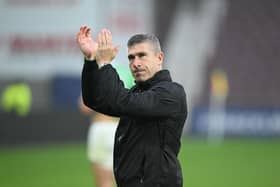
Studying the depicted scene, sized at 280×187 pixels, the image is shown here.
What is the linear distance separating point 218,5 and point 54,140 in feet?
27.9

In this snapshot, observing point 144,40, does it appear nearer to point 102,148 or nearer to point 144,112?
point 144,112

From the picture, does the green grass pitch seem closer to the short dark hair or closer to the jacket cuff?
the short dark hair

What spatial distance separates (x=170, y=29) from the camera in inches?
1006

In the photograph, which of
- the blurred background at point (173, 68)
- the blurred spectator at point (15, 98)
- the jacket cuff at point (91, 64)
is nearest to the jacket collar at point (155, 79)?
the jacket cuff at point (91, 64)

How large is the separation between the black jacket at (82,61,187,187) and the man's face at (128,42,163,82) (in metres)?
0.06

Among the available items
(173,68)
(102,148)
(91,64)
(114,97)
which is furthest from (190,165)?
(91,64)

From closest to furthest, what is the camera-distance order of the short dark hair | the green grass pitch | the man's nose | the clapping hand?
the clapping hand → the man's nose → the short dark hair → the green grass pitch

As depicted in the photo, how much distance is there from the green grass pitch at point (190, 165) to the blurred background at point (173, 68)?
74mm

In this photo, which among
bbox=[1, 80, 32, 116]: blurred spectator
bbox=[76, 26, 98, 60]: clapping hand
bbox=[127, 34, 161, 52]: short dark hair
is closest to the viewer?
bbox=[76, 26, 98, 60]: clapping hand

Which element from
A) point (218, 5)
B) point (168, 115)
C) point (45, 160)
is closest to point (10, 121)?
point (45, 160)

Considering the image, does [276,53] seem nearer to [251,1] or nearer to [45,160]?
[251,1]

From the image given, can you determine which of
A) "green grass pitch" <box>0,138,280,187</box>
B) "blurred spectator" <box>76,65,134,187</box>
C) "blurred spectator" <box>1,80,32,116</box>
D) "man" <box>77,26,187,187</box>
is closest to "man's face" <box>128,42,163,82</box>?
"man" <box>77,26,187,187</box>

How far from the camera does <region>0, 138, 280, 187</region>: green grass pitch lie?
1440 cm

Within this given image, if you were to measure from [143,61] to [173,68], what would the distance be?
19615mm
